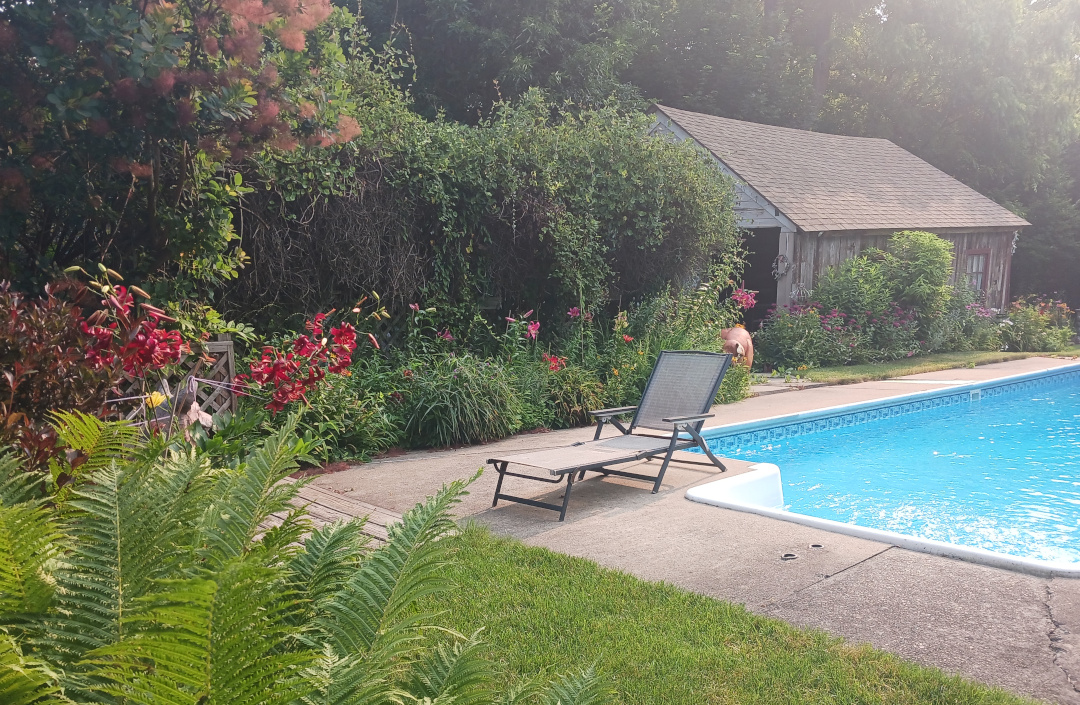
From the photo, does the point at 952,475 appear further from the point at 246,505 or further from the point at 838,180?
the point at 838,180

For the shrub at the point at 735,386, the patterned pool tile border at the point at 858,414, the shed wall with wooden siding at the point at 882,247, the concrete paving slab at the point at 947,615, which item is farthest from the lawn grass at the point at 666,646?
the shed wall with wooden siding at the point at 882,247

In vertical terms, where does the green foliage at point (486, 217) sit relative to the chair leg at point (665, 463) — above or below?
→ above

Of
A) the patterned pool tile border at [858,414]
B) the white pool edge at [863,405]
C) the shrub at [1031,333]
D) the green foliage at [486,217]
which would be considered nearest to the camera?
the green foliage at [486,217]

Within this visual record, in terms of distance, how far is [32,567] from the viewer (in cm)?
108

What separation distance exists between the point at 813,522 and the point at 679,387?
2059 mm

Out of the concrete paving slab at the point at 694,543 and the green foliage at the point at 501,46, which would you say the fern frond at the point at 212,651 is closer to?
the concrete paving slab at the point at 694,543

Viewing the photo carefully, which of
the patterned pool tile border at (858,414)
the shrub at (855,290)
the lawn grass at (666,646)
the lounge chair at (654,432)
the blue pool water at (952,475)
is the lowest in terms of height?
the blue pool water at (952,475)

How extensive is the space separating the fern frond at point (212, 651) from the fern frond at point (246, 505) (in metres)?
0.31

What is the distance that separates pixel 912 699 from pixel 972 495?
18.4 ft

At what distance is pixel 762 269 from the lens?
18031mm

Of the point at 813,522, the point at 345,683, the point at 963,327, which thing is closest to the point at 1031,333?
the point at 963,327

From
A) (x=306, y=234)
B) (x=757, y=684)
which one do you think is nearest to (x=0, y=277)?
(x=306, y=234)

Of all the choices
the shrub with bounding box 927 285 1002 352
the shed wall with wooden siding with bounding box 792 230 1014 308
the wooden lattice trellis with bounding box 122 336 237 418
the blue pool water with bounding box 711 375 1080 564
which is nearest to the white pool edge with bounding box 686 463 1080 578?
the blue pool water with bounding box 711 375 1080 564

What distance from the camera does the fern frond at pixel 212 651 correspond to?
774 mm
